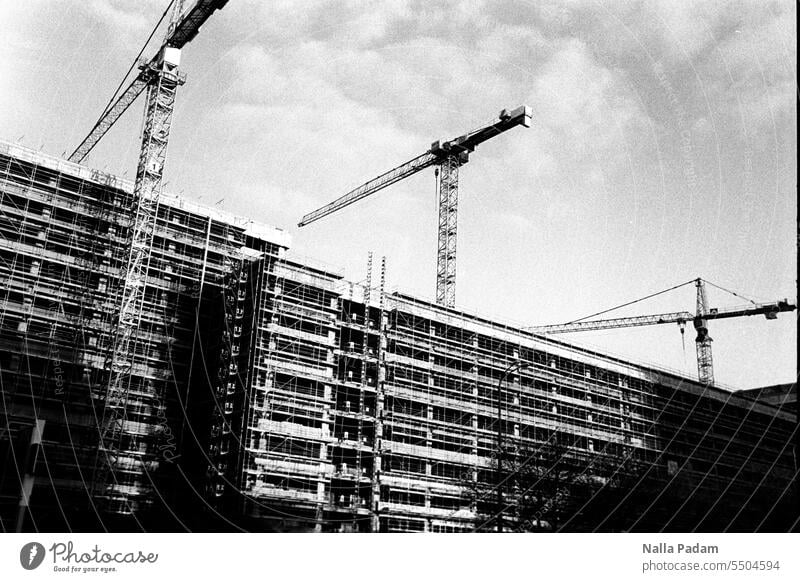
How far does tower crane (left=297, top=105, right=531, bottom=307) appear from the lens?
24.7 metres

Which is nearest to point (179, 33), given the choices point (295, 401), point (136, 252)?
point (136, 252)

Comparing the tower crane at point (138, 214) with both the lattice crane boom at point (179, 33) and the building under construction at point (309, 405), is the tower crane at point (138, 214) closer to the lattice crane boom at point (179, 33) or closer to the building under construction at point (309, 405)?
the lattice crane boom at point (179, 33)

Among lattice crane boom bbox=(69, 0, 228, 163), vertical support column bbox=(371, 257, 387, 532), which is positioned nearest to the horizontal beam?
vertical support column bbox=(371, 257, 387, 532)

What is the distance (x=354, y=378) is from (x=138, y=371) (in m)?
5.27

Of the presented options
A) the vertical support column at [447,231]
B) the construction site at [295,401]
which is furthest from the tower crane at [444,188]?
the construction site at [295,401]

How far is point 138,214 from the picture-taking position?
664 inches

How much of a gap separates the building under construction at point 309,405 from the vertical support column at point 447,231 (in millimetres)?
5532

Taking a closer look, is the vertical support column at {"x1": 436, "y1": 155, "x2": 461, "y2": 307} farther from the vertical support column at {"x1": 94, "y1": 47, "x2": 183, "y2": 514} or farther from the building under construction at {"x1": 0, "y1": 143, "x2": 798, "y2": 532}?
the vertical support column at {"x1": 94, "y1": 47, "x2": 183, "y2": 514}

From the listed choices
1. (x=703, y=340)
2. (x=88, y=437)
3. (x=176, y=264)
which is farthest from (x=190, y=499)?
(x=703, y=340)

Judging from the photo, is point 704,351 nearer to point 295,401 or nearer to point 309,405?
point 309,405

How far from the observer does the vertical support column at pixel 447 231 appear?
24.9 m

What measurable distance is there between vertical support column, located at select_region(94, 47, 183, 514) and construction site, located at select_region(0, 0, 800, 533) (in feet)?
0.20
